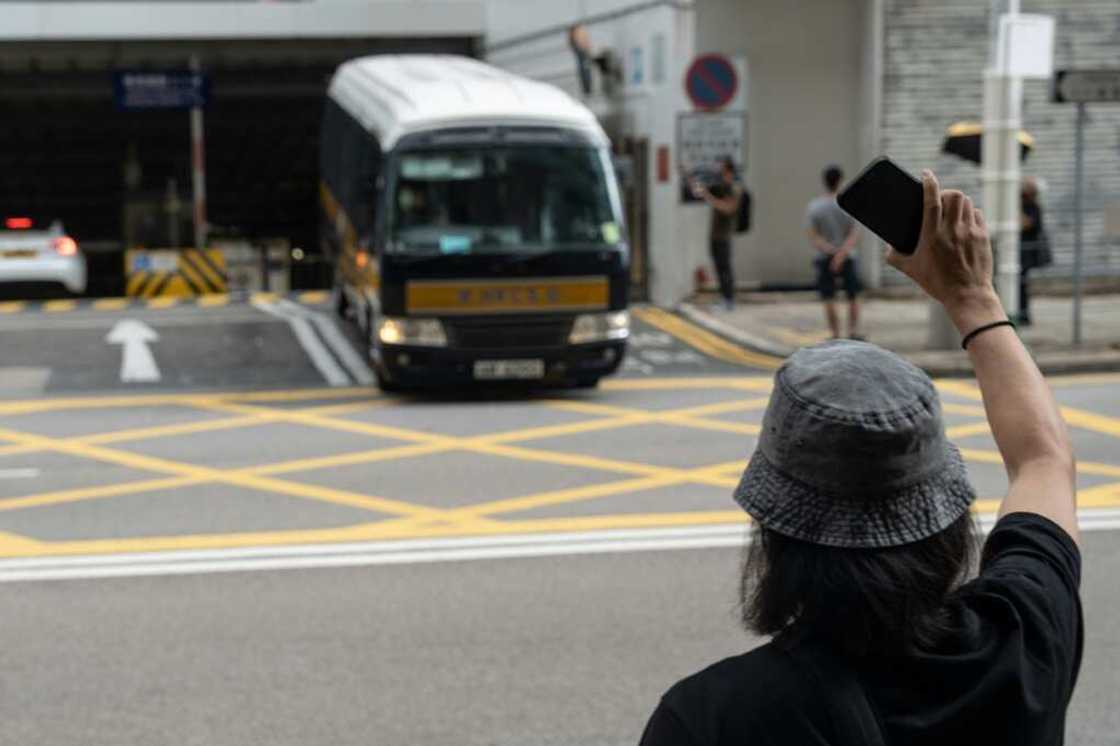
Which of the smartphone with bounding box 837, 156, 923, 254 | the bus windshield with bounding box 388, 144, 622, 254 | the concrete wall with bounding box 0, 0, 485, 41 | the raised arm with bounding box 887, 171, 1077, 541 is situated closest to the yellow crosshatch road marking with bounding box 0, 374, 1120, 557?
the bus windshield with bounding box 388, 144, 622, 254

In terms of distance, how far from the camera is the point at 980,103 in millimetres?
22953

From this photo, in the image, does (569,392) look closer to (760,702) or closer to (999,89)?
(999,89)

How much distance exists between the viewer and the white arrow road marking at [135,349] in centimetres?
1744

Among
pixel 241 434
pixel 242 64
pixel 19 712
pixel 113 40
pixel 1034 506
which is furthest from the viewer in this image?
pixel 242 64

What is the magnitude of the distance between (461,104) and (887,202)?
541 inches

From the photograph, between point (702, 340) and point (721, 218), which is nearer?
point (702, 340)

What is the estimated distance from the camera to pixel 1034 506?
2559mm

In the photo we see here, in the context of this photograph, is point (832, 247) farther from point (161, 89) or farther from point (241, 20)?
point (241, 20)

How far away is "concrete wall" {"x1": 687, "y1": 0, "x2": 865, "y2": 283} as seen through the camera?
74.7 ft

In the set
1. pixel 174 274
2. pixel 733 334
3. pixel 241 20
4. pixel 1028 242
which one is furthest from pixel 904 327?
pixel 241 20

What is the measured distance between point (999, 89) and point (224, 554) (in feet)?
33.8

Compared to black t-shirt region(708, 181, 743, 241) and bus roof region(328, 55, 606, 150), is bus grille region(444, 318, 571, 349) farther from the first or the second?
black t-shirt region(708, 181, 743, 241)

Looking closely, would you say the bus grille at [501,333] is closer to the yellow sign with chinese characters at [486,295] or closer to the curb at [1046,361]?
the yellow sign with chinese characters at [486,295]

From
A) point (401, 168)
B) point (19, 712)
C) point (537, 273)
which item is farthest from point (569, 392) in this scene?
point (19, 712)
